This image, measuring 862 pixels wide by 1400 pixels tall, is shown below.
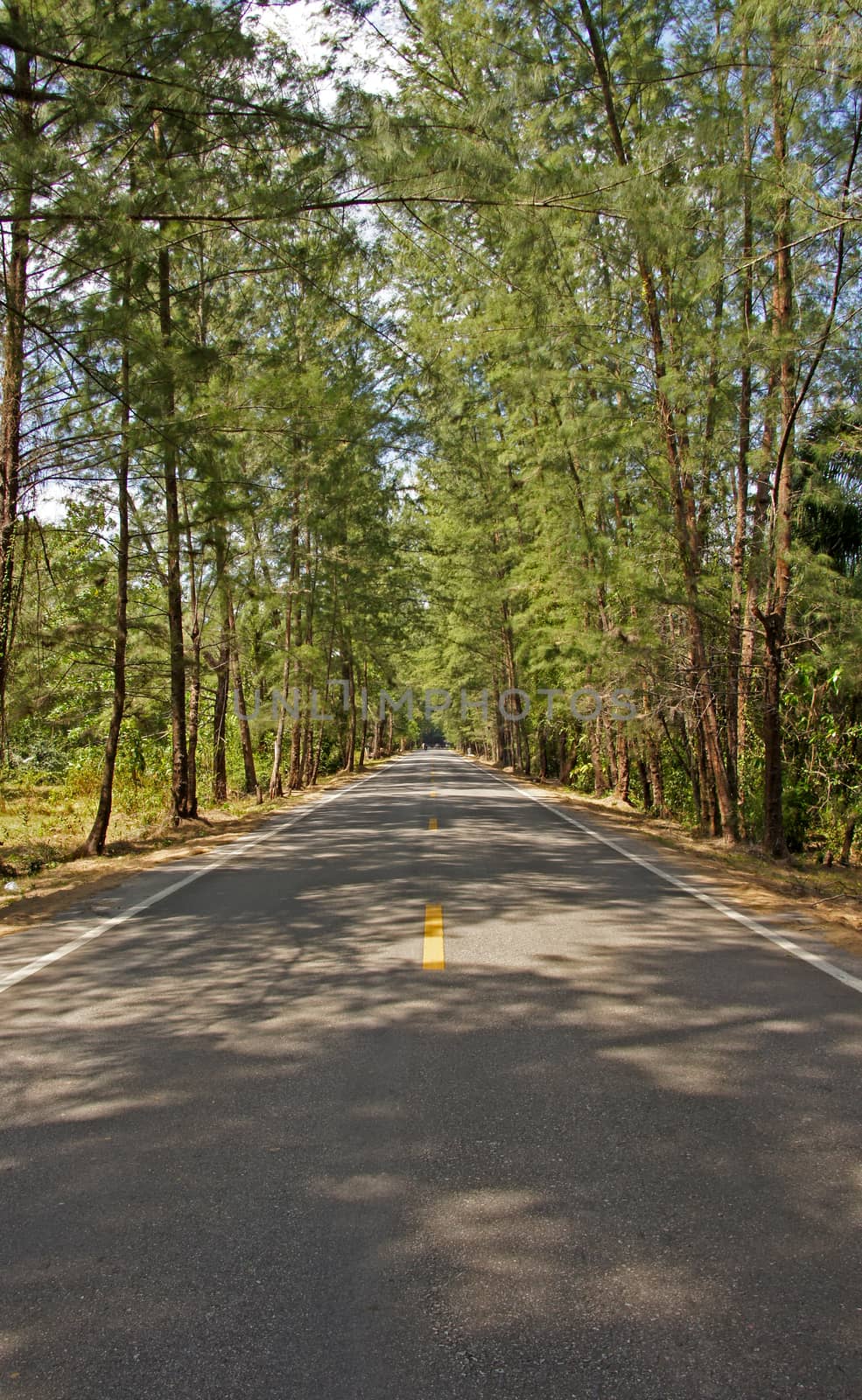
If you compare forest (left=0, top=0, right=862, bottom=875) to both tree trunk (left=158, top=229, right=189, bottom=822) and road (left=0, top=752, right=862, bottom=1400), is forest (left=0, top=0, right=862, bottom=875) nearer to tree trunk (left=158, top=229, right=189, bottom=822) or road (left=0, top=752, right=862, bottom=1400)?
tree trunk (left=158, top=229, right=189, bottom=822)

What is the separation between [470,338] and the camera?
53.9 feet

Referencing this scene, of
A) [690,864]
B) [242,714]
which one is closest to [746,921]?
[690,864]

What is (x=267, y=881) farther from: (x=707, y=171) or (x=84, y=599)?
(x=707, y=171)

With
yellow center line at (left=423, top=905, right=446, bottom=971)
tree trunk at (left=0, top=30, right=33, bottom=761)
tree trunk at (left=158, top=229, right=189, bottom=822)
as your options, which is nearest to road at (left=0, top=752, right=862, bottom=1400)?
yellow center line at (left=423, top=905, right=446, bottom=971)

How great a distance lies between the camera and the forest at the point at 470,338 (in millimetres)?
7379

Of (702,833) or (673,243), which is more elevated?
(673,243)

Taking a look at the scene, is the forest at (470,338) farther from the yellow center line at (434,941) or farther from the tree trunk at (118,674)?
the yellow center line at (434,941)

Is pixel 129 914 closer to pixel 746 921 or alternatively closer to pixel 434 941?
Result: pixel 434 941

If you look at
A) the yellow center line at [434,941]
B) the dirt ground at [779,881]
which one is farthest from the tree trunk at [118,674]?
the dirt ground at [779,881]

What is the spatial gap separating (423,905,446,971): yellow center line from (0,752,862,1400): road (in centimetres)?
5

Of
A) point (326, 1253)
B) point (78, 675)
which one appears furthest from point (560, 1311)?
point (78, 675)

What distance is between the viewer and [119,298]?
9.91 meters

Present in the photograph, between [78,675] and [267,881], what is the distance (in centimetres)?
578

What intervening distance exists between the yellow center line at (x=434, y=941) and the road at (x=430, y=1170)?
53 mm
